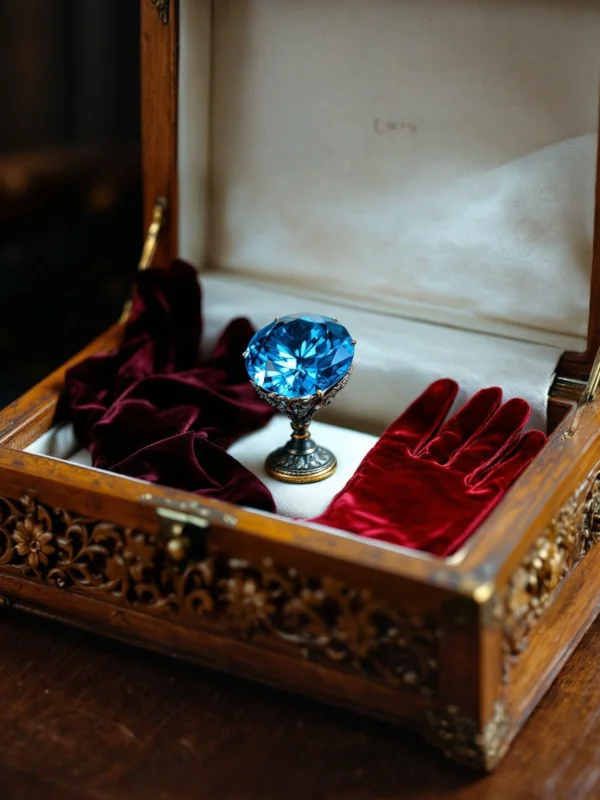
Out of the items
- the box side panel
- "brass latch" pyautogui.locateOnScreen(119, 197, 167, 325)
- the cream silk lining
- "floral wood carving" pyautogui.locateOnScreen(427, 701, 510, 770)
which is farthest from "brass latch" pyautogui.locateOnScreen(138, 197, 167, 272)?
"floral wood carving" pyautogui.locateOnScreen(427, 701, 510, 770)

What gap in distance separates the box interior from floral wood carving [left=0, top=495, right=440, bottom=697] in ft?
0.62

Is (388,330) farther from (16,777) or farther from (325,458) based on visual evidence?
(16,777)

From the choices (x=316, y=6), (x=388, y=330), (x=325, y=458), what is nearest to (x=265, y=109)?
(x=316, y=6)

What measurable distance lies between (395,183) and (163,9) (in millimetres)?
360

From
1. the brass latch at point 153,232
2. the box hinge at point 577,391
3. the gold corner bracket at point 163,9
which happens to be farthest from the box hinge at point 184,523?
the gold corner bracket at point 163,9

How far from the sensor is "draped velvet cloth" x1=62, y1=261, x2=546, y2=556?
1256 millimetres

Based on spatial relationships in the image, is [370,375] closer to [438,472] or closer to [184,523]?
[438,472]

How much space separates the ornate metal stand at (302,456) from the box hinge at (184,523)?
0.26 metres

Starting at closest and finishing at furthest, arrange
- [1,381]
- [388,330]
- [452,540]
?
[452,540] → [388,330] → [1,381]

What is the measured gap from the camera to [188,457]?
51.0 inches

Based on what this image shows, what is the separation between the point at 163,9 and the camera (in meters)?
1.47

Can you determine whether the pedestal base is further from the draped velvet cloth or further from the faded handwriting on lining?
the faded handwriting on lining

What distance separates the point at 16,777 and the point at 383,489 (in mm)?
476

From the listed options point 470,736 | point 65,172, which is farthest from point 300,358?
point 65,172
